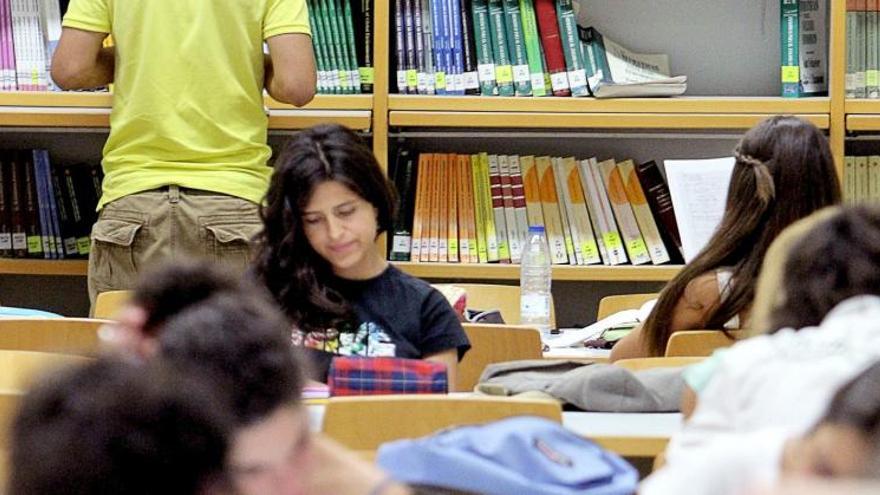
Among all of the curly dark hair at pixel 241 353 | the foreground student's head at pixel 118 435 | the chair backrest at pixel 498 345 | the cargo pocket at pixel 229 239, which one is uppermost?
the foreground student's head at pixel 118 435

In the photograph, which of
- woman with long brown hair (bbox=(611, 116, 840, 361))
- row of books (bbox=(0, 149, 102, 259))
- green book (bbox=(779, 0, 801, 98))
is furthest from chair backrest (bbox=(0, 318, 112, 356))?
green book (bbox=(779, 0, 801, 98))

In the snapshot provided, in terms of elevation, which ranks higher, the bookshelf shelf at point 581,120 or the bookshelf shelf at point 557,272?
the bookshelf shelf at point 581,120

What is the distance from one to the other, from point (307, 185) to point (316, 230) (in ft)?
0.30

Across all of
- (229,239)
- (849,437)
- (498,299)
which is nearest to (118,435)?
(849,437)

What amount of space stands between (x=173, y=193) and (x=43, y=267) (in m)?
0.92

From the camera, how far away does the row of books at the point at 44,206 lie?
14.6 ft

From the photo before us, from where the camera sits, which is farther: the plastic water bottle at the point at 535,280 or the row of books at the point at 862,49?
the row of books at the point at 862,49

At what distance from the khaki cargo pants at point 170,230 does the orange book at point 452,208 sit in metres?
0.89

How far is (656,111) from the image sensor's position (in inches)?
173

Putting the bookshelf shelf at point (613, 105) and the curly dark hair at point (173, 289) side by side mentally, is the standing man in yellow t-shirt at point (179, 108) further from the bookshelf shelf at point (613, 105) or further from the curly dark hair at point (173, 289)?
the curly dark hair at point (173, 289)

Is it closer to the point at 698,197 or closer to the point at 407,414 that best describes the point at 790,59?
the point at 698,197

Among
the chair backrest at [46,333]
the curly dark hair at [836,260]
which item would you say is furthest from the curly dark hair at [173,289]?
the chair backrest at [46,333]

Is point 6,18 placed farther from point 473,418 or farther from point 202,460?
point 202,460

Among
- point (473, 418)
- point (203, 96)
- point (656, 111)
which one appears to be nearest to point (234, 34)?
point (203, 96)
